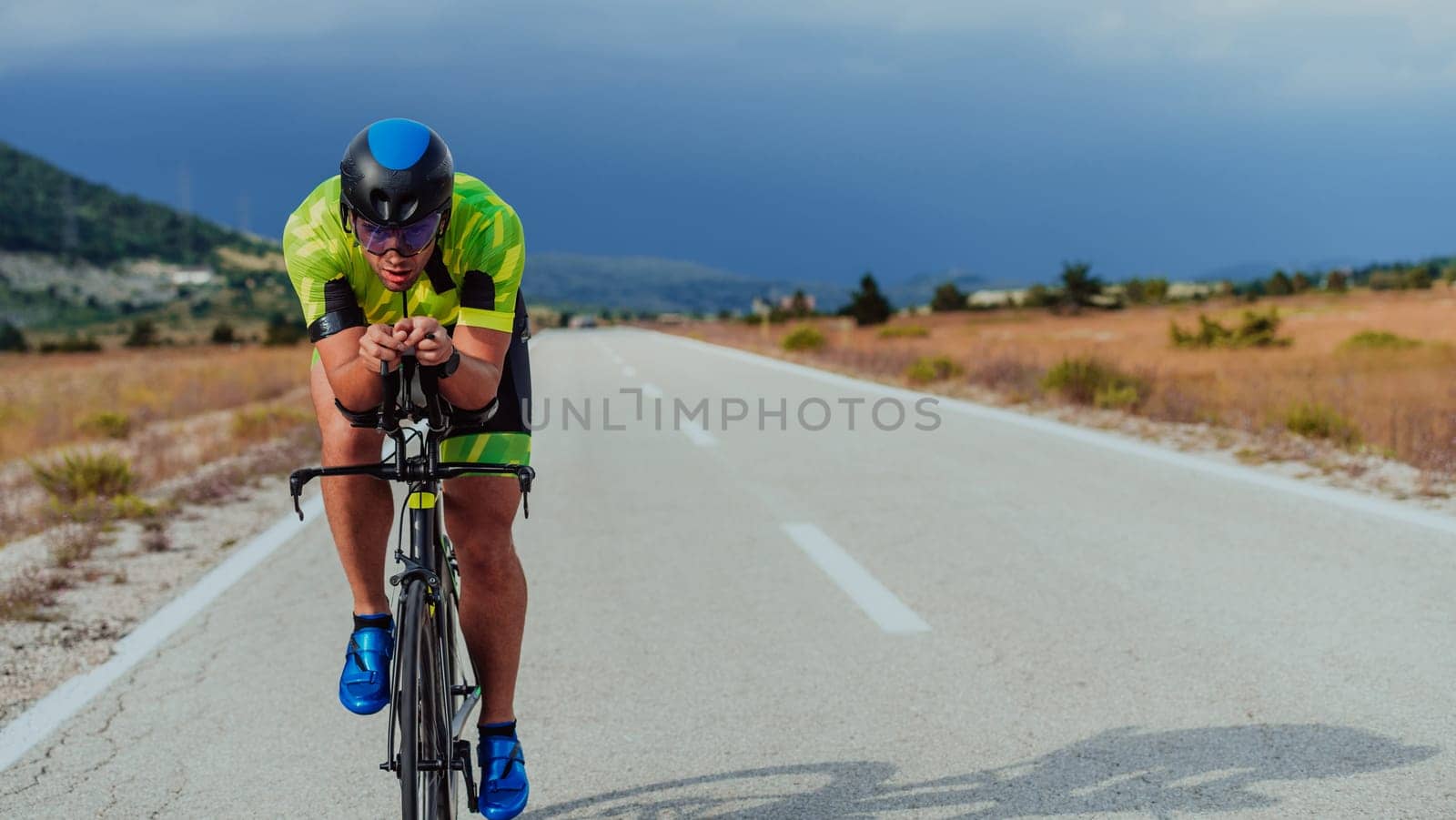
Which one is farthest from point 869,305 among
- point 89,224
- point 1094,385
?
point 89,224

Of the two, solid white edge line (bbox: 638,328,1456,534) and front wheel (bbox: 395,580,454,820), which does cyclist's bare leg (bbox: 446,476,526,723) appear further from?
solid white edge line (bbox: 638,328,1456,534)

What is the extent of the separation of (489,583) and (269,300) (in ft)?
361

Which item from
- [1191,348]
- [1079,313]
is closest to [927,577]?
[1191,348]

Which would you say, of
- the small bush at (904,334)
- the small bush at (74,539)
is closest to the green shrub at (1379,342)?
the small bush at (904,334)

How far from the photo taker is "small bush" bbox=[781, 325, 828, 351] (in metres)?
35.3

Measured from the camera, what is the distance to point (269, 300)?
Result: 105938 millimetres

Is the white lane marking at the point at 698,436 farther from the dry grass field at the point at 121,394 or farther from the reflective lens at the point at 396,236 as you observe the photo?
the reflective lens at the point at 396,236

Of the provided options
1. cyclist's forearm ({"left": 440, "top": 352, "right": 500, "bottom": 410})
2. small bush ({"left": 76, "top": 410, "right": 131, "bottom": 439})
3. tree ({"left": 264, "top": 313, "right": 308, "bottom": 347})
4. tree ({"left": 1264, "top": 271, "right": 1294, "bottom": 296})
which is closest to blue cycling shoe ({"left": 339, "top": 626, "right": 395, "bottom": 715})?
cyclist's forearm ({"left": 440, "top": 352, "right": 500, "bottom": 410})

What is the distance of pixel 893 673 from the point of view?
4.72 m

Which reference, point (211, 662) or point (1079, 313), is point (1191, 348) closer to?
point (211, 662)

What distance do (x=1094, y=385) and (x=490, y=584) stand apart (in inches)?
550

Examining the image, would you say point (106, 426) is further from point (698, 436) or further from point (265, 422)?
point (698, 436)

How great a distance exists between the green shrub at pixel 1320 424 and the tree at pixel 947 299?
262ft

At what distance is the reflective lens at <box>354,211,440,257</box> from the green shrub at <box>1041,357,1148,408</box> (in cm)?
1317
